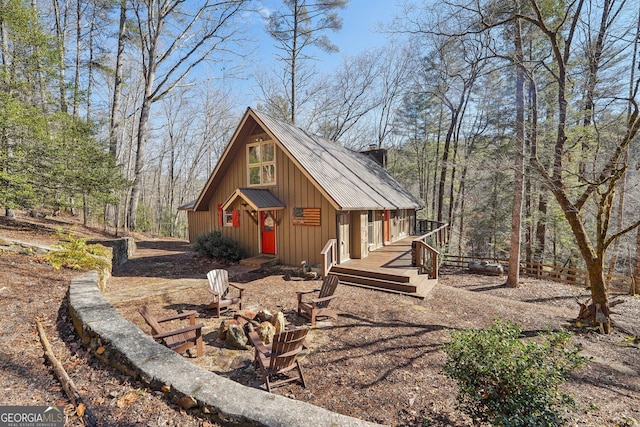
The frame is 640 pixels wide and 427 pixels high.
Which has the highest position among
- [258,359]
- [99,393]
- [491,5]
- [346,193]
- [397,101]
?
[397,101]

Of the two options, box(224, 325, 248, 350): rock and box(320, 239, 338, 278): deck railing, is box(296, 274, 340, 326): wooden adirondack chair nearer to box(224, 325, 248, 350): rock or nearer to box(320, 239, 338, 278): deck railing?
box(224, 325, 248, 350): rock

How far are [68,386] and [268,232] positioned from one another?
27.2 ft

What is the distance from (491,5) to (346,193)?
21.7ft

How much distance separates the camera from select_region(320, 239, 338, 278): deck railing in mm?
8103

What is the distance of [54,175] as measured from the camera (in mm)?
9000

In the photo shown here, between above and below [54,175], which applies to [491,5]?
above

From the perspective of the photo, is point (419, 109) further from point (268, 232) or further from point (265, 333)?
point (265, 333)

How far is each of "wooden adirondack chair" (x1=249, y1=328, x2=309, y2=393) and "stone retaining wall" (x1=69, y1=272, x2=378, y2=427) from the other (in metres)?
0.93

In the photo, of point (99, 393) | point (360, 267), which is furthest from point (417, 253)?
point (99, 393)

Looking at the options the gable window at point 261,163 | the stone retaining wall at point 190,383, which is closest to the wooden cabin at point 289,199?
the gable window at point 261,163

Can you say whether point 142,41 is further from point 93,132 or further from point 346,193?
point 346,193

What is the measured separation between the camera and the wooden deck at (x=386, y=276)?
7.55 meters

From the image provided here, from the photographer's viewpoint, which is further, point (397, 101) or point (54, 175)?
point (397, 101)

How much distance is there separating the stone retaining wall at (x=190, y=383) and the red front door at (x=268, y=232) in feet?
22.9
